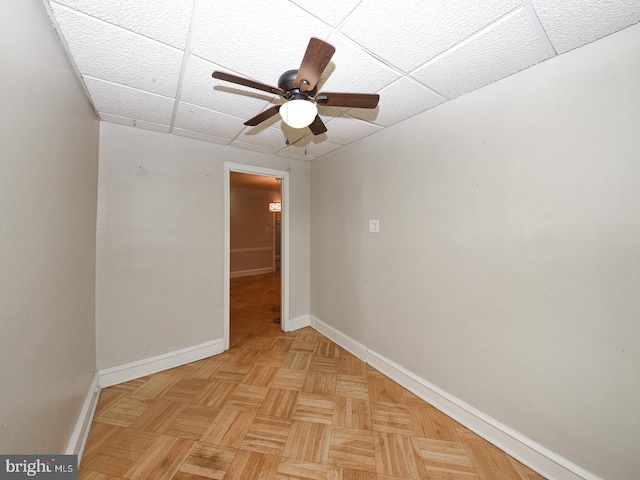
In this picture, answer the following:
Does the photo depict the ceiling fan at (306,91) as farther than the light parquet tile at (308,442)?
No

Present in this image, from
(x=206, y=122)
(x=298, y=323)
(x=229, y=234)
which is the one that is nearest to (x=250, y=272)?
(x=298, y=323)

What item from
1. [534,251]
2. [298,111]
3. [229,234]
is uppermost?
[298,111]

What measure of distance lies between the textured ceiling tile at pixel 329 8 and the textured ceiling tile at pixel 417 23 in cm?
4

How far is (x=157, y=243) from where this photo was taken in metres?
2.39

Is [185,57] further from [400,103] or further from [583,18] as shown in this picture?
[583,18]

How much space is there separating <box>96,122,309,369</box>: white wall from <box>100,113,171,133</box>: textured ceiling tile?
2.4 inches

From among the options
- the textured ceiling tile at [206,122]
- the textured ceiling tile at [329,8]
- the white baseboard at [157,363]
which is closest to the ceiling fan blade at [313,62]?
the textured ceiling tile at [329,8]

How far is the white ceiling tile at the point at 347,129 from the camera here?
2174mm

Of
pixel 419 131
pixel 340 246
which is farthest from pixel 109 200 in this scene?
pixel 419 131

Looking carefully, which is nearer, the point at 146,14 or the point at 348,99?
the point at 146,14

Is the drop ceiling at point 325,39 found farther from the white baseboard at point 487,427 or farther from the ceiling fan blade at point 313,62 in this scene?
the white baseboard at point 487,427

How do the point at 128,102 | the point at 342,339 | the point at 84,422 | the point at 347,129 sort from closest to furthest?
the point at 84,422 < the point at 128,102 < the point at 347,129 < the point at 342,339

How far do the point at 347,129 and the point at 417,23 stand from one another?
1224mm

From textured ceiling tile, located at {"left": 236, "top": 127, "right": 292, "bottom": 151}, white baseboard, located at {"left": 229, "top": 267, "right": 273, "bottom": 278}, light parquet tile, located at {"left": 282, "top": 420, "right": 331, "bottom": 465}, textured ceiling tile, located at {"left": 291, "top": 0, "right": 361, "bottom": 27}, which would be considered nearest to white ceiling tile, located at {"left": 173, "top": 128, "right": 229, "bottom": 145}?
textured ceiling tile, located at {"left": 236, "top": 127, "right": 292, "bottom": 151}
